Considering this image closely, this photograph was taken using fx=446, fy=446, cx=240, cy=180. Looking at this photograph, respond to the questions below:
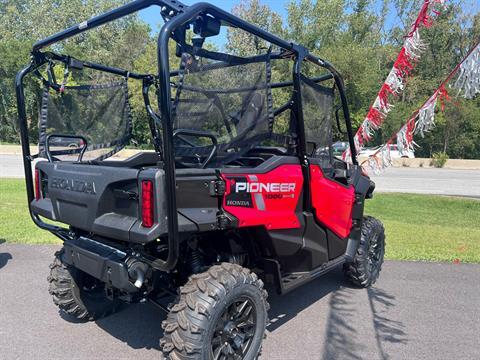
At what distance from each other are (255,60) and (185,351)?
2.17 metres

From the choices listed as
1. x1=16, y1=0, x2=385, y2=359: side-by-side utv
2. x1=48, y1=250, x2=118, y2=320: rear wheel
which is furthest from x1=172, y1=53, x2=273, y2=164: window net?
x1=48, y1=250, x2=118, y2=320: rear wheel

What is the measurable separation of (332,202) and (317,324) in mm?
1120

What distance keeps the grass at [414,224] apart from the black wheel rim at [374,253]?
123 centimetres

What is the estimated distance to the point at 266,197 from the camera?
3.34 m

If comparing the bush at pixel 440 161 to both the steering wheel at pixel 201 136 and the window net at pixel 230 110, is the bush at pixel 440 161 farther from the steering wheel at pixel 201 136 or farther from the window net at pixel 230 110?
the steering wheel at pixel 201 136

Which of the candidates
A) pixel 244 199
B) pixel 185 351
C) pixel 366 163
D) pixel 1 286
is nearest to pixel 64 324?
pixel 1 286

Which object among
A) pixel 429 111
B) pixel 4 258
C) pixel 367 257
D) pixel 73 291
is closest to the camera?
pixel 73 291

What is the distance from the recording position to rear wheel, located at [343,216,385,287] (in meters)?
4.92

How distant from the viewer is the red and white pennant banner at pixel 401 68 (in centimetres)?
586

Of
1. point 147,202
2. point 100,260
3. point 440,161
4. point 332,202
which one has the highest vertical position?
point 147,202

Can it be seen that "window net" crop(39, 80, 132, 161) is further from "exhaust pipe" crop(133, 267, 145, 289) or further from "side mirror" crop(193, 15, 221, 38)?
"side mirror" crop(193, 15, 221, 38)

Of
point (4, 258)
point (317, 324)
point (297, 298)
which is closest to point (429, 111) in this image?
point (297, 298)

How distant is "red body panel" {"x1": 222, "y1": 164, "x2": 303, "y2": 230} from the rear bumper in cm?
79

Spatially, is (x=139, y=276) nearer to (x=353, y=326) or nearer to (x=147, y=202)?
(x=147, y=202)
